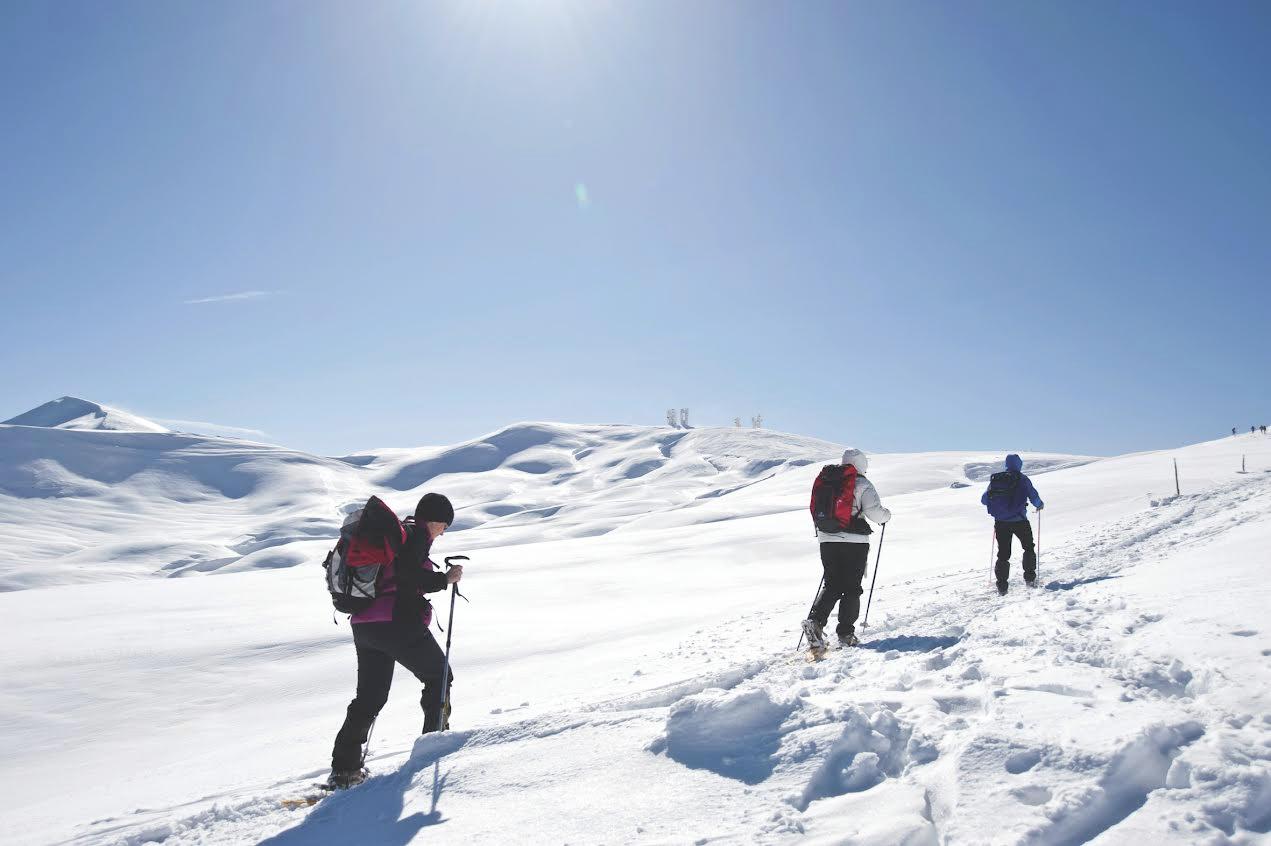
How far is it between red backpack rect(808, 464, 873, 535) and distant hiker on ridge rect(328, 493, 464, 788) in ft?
12.6

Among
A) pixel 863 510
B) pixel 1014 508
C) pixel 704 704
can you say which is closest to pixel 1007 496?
pixel 1014 508

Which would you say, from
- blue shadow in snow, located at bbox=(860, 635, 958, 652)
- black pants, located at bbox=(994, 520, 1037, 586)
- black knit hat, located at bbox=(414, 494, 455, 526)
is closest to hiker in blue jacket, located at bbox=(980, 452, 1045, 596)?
black pants, located at bbox=(994, 520, 1037, 586)

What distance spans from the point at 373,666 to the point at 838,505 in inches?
178

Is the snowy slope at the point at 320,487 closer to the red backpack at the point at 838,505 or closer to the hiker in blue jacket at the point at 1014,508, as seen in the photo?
the hiker in blue jacket at the point at 1014,508

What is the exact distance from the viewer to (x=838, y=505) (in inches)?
271

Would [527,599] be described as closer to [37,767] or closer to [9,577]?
[37,767]

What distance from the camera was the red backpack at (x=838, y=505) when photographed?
22.6 feet

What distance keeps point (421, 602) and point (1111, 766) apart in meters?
4.01

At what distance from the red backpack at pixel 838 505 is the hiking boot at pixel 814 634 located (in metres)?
0.95

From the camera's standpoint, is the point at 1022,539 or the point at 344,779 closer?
the point at 344,779

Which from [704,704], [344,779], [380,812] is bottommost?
[344,779]

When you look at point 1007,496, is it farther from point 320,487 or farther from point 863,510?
point 320,487

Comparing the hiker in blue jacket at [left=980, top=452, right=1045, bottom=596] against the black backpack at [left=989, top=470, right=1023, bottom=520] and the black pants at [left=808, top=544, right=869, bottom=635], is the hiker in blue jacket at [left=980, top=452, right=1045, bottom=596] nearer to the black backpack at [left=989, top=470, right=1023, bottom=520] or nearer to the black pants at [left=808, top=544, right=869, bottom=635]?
the black backpack at [left=989, top=470, right=1023, bottom=520]

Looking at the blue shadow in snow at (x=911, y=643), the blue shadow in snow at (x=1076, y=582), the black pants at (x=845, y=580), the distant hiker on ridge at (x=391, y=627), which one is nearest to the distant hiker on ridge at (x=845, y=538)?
the black pants at (x=845, y=580)
